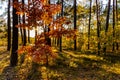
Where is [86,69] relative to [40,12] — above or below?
below

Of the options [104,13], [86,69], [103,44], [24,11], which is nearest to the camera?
[24,11]

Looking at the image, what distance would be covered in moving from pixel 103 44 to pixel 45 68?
11.7 m

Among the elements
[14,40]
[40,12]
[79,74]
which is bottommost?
[79,74]

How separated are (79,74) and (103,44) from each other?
38.5ft

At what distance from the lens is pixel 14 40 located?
16.7 m

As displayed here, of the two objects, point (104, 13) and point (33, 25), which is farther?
point (104, 13)

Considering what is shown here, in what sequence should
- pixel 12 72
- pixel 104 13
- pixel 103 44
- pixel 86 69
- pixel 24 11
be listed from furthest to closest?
1. pixel 104 13
2. pixel 103 44
3. pixel 86 69
4. pixel 12 72
5. pixel 24 11

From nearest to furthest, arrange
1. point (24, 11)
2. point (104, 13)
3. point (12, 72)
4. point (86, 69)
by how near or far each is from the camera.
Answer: point (24, 11)
point (12, 72)
point (86, 69)
point (104, 13)

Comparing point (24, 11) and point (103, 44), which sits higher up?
point (24, 11)

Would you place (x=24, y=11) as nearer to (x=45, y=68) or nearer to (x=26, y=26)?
(x=26, y=26)

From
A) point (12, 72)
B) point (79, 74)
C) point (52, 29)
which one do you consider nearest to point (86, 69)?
point (79, 74)

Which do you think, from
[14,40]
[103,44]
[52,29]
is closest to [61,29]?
[52,29]

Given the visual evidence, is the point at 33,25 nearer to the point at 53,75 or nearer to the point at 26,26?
the point at 26,26

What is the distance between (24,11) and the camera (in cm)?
1393
